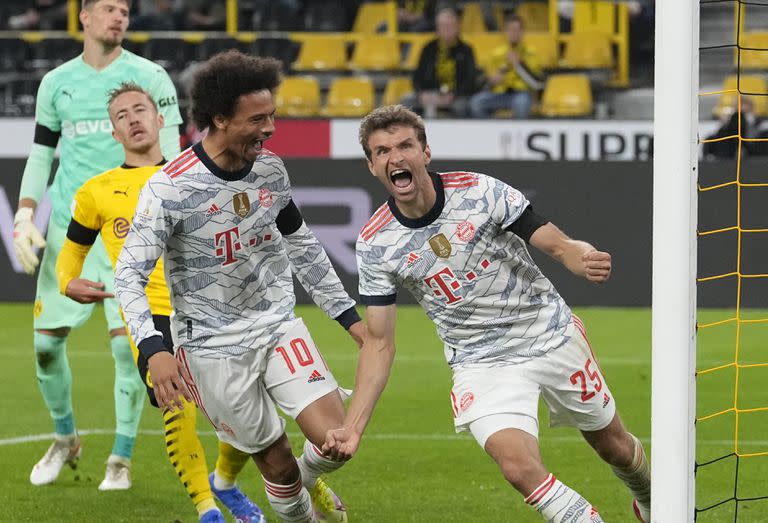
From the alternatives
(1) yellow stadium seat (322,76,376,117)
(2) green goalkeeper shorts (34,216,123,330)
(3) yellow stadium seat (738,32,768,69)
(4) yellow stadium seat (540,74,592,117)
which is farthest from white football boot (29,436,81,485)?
(3) yellow stadium seat (738,32,768,69)

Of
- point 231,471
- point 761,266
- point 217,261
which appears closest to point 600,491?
point 231,471

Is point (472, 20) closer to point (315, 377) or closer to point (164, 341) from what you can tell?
point (164, 341)

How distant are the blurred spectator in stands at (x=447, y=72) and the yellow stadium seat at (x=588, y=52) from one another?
213cm

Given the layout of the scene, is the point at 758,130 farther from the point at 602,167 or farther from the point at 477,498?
the point at 477,498

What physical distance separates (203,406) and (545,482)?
4.84ft

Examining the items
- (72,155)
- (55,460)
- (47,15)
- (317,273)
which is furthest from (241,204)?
→ (47,15)

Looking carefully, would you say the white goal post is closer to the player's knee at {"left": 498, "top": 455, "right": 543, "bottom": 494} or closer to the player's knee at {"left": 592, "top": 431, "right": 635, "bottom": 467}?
the player's knee at {"left": 498, "top": 455, "right": 543, "bottom": 494}

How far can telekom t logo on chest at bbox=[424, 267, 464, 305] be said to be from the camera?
5168 mm

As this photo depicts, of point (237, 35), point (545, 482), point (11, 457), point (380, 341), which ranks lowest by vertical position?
point (11, 457)

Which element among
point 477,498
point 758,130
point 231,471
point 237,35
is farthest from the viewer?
point 237,35

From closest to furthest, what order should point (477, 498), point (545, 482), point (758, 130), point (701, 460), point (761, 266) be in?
point (545, 482)
point (477, 498)
point (701, 460)
point (761, 266)
point (758, 130)

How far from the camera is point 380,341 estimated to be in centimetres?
517

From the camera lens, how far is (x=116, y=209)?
6.13 meters

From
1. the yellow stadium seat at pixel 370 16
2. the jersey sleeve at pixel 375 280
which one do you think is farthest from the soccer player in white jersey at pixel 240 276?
the yellow stadium seat at pixel 370 16
